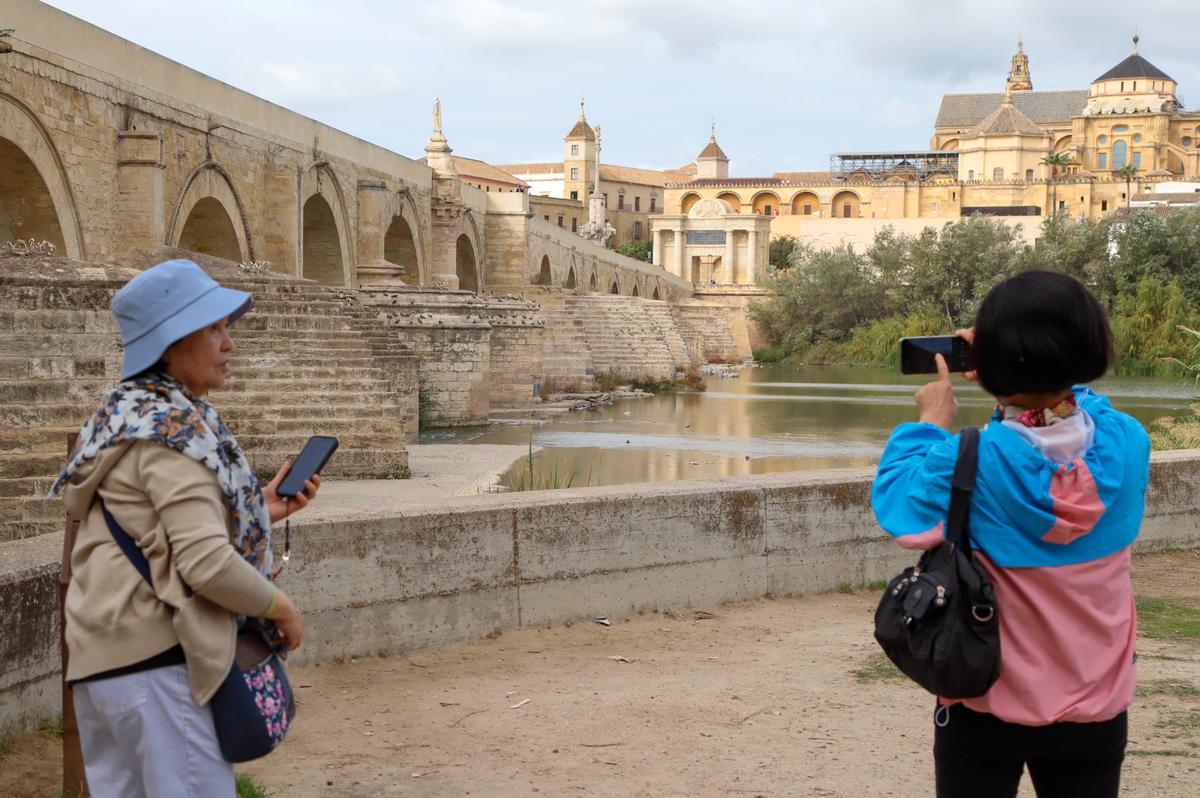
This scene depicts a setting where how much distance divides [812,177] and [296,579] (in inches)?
3556

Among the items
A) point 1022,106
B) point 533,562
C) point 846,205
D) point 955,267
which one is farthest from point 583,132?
point 533,562

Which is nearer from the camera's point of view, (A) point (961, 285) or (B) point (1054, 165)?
(A) point (961, 285)

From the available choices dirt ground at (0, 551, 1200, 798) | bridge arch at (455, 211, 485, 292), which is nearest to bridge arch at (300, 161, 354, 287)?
bridge arch at (455, 211, 485, 292)

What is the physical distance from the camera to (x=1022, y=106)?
103750 mm

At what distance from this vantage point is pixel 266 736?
2311 mm

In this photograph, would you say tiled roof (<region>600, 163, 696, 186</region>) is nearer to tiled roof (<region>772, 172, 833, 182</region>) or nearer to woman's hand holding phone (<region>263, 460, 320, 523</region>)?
tiled roof (<region>772, 172, 833, 182</region>)

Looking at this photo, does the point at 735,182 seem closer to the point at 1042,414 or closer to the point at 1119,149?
the point at 1119,149

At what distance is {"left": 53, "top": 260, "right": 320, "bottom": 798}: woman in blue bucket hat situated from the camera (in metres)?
2.23

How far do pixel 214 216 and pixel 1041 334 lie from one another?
18.6 m

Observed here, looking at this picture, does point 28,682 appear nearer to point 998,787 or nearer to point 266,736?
point 266,736

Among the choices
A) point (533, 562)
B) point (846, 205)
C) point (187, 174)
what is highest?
point (846, 205)

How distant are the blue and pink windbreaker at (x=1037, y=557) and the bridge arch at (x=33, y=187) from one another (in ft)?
42.2

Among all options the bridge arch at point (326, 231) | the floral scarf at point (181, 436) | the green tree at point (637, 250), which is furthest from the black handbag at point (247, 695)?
the green tree at point (637, 250)

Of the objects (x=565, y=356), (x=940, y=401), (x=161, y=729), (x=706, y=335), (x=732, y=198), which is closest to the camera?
(x=161, y=729)
